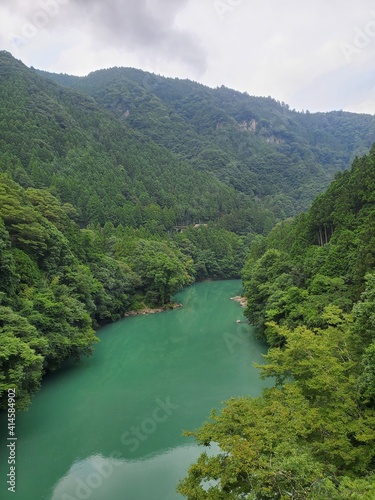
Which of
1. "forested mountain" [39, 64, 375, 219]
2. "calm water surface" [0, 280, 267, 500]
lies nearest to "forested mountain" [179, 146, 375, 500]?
"calm water surface" [0, 280, 267, 500]

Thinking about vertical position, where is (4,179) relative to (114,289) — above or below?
above

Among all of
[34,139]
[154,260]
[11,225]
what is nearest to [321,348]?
[11,225]

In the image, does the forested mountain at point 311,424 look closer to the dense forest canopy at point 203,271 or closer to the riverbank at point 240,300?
the dense forest canopy at point 203,271

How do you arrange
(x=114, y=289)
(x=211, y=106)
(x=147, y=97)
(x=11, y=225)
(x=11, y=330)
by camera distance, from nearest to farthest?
(x=11, y=330) → (x=11, y=225) → (x=114, y=289) → (x=147, y=97) → (x=211, y=106)

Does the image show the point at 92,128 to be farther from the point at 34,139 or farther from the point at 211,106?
the point at 211,106

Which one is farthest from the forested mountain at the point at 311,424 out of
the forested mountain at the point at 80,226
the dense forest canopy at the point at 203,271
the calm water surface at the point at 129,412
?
the forested mountain at the point at 80,226

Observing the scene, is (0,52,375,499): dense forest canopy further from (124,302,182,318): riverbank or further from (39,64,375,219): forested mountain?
(39,64,375,219): forested mountain

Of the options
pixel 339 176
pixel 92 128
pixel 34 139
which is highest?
pixel 92 128
